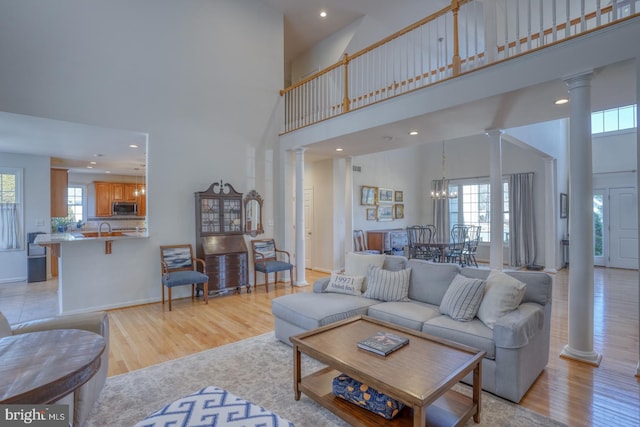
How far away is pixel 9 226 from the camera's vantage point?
6219mm

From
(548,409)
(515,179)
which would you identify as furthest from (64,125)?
(515,179)

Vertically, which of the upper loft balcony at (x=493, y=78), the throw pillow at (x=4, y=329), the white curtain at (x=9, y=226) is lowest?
the throw pillow at (x=4, y=329)

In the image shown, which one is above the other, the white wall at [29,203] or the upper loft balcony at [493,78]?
the upper loft balcony at [493,78]

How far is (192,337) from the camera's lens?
3.57 metres

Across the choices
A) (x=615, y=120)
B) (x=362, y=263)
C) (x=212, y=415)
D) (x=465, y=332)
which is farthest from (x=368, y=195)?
(x=212, y=415)

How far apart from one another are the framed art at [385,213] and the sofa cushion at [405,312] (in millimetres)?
5590

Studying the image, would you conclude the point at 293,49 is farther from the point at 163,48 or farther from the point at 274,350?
the point at 274,350

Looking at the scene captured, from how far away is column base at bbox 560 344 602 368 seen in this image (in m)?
2.91

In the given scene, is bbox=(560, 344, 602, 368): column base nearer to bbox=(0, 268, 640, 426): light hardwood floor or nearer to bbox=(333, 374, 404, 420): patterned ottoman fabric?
bbox=(0, 268, 640, 426): light hardwood floor

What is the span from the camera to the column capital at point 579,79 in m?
2.86

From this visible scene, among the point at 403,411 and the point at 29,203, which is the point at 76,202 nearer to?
the point at 29,203

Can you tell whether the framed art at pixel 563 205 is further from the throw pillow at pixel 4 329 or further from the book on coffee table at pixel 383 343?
the throw pillow at pixel 4 329

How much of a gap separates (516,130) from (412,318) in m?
4.66

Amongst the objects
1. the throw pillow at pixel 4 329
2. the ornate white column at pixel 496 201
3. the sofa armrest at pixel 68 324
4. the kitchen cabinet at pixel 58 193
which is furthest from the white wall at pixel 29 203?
the ornate white column at pixel 496 201
